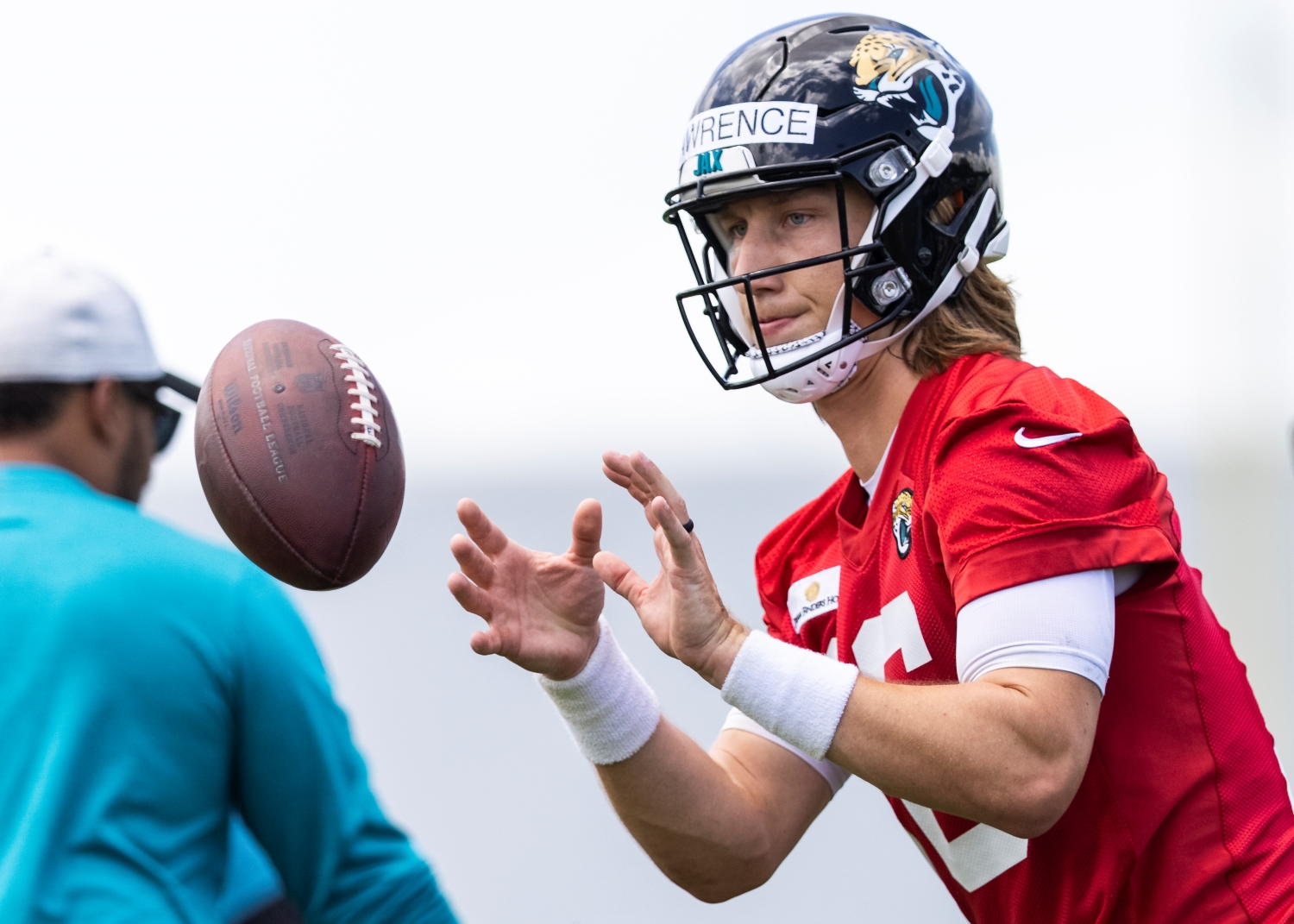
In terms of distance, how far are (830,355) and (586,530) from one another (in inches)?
20.2

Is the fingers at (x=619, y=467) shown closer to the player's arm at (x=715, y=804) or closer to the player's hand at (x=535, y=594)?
the player's hand at (x=535, y=594)

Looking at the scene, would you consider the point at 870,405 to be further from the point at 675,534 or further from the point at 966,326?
the point at 675,534

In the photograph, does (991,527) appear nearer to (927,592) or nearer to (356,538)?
(927,592)

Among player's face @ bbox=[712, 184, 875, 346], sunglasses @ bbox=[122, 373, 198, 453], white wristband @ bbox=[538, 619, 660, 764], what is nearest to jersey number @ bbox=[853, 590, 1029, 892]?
white wristband @ bbox=[538, 619, 660, 764]

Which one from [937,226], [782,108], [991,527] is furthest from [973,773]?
[782,108]

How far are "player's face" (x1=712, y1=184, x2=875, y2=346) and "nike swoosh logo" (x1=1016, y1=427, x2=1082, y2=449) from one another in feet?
1.59

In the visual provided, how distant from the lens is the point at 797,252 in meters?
2.33

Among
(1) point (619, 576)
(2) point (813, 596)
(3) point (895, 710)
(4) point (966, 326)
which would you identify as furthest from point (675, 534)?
(4) point (966, 326)

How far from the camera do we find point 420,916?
2.04 meters

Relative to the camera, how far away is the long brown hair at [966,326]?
7.54ft

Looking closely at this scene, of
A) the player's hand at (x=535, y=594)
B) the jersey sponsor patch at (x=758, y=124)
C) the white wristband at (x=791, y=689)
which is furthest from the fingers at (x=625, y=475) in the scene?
the jersey sponsor patch at (x=758, y=124)

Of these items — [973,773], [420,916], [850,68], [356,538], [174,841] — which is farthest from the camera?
[850,68]

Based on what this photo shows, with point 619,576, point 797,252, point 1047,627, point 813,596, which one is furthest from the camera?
point 813,596

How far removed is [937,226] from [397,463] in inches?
40.2
